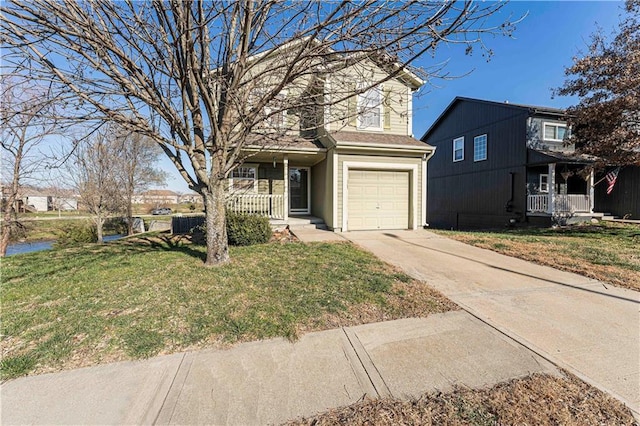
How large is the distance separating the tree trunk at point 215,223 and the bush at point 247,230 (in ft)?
6.66

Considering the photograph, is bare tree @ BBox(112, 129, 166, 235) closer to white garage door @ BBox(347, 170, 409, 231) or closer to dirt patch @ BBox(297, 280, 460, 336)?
white garage door @ BBox(347, 170, 409, 231)

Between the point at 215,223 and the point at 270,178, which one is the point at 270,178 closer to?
the point at 270,178

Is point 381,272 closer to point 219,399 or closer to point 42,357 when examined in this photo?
point 219,399

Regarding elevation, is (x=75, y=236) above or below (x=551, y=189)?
below

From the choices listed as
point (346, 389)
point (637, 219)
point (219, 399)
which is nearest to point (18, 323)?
point (219, 399)

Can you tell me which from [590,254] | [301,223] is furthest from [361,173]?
[590,254]

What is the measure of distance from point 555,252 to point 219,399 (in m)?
8.29

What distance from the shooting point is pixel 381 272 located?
5.02m

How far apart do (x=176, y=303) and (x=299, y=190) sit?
8985 mm

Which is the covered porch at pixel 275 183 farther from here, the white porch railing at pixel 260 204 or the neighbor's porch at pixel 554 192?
the neighbor's porch at pixel 554 192

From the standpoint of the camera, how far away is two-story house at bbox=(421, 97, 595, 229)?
13.7 m

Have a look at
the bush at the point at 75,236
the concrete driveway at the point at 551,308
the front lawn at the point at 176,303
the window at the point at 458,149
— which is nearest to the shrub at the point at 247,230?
the front lawn at the point at 176,303

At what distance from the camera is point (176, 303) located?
3656mm

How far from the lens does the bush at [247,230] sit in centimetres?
747
